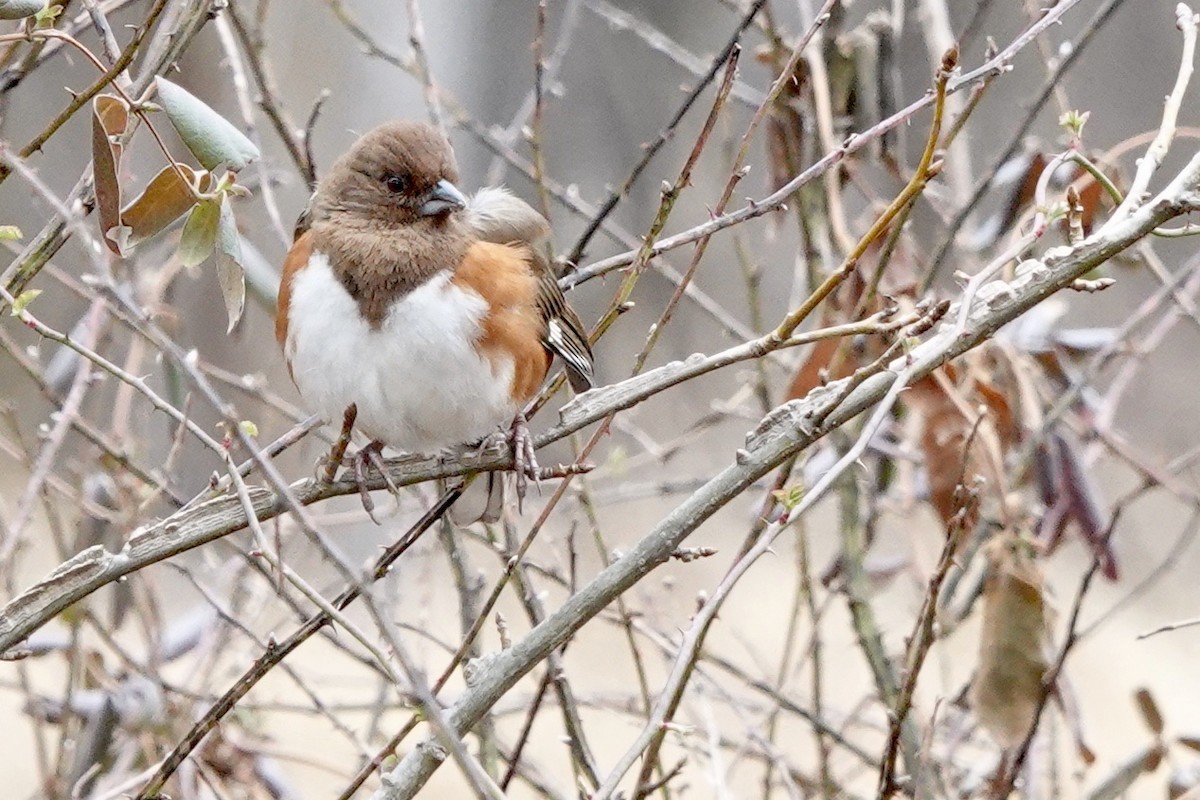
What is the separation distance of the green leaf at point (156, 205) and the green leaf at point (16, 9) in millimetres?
213

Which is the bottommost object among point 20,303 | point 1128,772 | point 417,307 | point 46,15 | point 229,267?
point 20,303

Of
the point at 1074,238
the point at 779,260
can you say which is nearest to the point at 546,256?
the point at 1074,238

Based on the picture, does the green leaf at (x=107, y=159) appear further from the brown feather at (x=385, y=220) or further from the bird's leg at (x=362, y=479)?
the brown feather at (x=385, y=220)

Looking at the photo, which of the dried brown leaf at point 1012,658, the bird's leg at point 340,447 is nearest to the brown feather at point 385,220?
the bird's leg at point 340,447

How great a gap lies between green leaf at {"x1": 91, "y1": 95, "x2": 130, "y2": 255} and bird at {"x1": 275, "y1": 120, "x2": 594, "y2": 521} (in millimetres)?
581

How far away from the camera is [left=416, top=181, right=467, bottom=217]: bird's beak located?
2.17m

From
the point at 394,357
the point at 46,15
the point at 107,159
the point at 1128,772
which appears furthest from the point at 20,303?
the point at 1128,772

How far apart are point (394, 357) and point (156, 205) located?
0.63 meters

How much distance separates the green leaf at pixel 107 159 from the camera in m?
1.35

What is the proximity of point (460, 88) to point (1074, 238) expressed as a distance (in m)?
7.12

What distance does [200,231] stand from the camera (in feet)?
4.47

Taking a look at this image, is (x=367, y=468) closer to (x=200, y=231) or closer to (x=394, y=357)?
(x=394, y=357)

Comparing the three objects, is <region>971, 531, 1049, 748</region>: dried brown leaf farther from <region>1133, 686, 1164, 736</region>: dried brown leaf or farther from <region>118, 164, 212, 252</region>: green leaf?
<region>118, 164, 212, 252</region>: green leaf

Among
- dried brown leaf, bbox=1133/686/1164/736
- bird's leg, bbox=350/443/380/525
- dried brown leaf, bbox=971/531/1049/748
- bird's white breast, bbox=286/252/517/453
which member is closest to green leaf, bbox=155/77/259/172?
bird's leg, bbox=350/443/380/525
